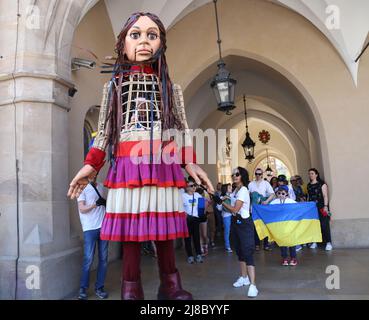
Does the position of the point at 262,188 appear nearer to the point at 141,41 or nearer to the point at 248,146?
the point at 248,146

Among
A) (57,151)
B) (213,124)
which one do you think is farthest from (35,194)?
(213,124)

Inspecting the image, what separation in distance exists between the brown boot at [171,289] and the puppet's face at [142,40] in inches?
68.2

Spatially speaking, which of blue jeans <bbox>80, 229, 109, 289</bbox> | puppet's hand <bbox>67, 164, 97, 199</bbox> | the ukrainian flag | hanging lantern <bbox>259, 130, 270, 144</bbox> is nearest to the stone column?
blue jeans <bbox>80, 229, 109, 289</bbox>

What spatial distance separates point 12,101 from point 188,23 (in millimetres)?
5326

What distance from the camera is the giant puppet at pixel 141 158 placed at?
2.48m

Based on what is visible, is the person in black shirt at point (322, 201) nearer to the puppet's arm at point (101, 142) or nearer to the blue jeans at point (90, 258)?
the blue jeans at point (90, 258)

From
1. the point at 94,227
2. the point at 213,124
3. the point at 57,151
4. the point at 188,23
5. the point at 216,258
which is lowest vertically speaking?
the point at 216,258

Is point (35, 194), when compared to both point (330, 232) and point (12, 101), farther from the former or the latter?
point (330, 232)

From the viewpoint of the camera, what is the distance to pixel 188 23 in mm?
8250

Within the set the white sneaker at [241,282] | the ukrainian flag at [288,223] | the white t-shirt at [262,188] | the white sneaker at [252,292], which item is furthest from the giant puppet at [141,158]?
the white t-shirt at [262,188]

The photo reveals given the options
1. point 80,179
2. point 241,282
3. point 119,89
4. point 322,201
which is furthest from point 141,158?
point 322,201

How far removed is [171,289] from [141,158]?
1.04 m

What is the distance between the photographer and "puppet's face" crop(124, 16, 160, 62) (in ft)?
8.97

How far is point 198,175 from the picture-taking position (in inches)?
108
